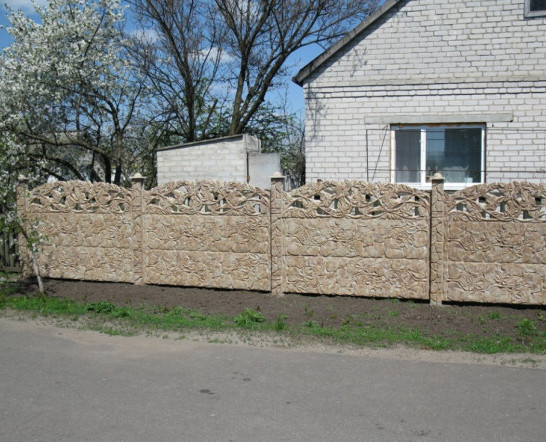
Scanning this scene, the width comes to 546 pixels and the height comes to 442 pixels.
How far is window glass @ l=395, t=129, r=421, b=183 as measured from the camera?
12672 millimetres

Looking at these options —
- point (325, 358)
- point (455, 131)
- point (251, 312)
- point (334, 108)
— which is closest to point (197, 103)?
point (334, 108)

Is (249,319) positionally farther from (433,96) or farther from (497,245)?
(433,96)

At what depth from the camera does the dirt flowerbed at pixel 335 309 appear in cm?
844

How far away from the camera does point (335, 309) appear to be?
9.36 metres

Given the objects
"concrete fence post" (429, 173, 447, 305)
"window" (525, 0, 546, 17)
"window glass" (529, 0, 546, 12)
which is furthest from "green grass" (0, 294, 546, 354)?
"window glass" (529, 0, 546, 12)

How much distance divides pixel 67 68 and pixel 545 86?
35.3 feet

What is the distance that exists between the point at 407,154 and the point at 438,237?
151 inches

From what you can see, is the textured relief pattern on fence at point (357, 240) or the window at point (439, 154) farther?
the window at point (439, 154)

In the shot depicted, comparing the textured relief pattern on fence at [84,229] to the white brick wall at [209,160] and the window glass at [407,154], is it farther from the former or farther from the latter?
the window glass at [407,154]

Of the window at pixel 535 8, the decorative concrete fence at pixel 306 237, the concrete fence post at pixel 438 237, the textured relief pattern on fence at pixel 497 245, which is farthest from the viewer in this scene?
the window at pixel 535 8

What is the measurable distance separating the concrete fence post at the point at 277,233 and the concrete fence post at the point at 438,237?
2.45 metres

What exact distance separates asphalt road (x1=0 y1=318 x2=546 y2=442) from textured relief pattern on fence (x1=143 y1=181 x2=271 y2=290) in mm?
2770

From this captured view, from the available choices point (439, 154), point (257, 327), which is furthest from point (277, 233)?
point (439, 154)

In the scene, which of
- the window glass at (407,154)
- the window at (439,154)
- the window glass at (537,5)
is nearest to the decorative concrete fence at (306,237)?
the window at (439,154)
